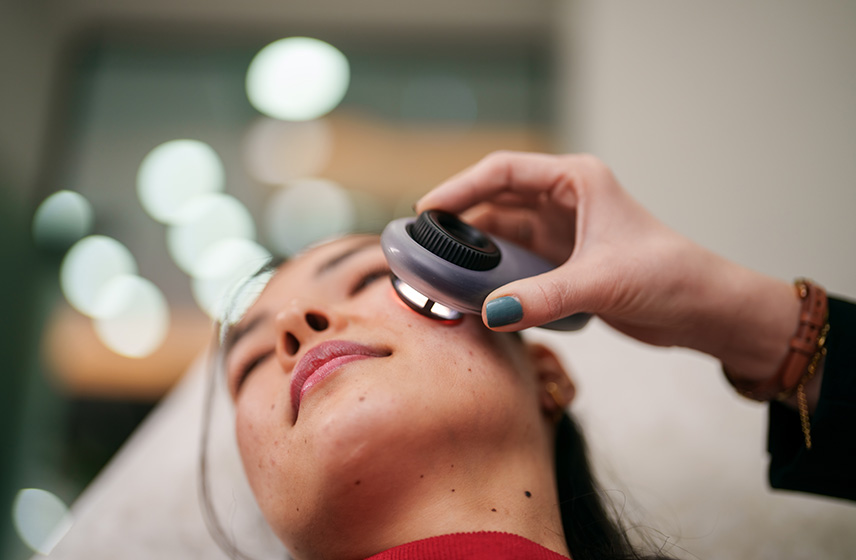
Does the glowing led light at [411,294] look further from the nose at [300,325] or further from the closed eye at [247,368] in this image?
the closed eye at [247,368]

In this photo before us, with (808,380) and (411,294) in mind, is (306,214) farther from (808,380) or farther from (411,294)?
(808,380)

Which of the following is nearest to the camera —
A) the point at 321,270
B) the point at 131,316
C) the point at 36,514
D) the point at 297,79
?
the point at 321,270

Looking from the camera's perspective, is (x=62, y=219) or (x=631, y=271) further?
(x=62, y=219)

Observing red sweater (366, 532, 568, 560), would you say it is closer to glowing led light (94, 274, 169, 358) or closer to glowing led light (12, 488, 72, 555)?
glowing led light (12, 488, 72, 555)

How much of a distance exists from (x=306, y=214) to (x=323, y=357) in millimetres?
2113

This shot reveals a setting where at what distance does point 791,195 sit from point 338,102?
6.75ft

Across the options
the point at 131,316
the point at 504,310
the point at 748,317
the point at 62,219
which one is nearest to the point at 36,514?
the point at 131,316

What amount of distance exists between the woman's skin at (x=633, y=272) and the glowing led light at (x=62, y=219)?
2.35 meters

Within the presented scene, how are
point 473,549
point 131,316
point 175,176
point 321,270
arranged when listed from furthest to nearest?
point 175,176
point 131,316
point 321,270
point 473,549

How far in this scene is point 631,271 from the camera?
0.70m

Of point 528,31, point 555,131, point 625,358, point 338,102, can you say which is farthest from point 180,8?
point 625,358

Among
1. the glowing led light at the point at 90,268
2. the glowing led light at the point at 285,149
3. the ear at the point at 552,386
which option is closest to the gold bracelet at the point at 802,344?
the ear at the point at 552,386

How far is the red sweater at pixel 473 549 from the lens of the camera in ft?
1.83

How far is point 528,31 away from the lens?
2740mm
